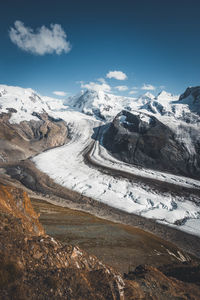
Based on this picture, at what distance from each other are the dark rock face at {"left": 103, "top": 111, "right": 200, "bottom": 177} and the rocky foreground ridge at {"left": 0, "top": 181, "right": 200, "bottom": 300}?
1577 inches

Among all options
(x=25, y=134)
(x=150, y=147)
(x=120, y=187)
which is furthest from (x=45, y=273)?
(x=25, y=134)

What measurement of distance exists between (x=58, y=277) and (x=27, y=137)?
242ft

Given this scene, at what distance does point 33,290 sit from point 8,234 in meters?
1.97

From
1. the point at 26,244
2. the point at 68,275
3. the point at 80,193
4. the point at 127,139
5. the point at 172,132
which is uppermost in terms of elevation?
the point at 172,132

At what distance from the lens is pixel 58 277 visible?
3.86 metres

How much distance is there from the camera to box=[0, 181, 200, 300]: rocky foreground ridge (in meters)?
3.47

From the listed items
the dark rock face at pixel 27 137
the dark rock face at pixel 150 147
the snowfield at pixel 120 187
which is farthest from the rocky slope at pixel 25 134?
the dark rock face at pixel 150 147

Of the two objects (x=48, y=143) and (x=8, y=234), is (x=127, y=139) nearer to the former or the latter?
(x=48, y=143)

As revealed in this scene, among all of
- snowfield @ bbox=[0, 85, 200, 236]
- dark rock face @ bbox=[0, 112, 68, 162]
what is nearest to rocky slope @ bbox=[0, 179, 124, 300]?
snowfield @ bbox=[0, 85, 200, 236]

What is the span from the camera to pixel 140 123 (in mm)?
58625

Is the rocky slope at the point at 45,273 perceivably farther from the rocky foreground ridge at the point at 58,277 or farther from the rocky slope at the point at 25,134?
the rocky slope at the point at 25,134

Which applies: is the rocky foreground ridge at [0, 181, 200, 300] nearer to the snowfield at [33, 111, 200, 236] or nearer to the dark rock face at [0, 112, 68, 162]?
the snowfield at [33, 111, 200, 236]

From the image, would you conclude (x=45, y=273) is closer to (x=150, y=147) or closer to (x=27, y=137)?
(x=150, y=147)

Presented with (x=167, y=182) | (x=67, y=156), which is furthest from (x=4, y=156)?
(x=167, y=182)
